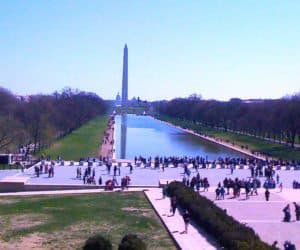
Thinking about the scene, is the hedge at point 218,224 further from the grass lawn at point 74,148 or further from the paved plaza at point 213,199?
the grass lawn at point 74,148

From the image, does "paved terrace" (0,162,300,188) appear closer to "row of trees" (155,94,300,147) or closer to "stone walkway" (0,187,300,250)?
"stone walkway" (0,187,300,250)

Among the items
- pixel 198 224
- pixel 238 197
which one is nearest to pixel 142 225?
pixel 198 224

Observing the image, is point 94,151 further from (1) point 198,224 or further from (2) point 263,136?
(1) point 198,224

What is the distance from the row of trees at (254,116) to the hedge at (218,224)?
38654 mm

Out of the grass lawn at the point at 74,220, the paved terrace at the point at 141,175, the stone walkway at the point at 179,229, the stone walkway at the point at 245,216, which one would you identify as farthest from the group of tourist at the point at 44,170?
the grass lawn at the point at 74,220

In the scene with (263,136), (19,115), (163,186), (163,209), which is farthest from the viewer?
(263,136)

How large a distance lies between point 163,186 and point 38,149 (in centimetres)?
2689

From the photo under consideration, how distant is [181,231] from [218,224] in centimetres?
133

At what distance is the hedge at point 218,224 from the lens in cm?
1488

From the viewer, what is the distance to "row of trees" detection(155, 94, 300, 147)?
6147cm

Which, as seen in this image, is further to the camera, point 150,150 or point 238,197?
point 150,150

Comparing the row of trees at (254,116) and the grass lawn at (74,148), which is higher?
the row of trees at (254,116)

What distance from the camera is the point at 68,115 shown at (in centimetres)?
7981

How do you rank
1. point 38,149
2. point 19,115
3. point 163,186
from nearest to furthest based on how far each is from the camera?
point 163,186
point 38,149
point 19,115
